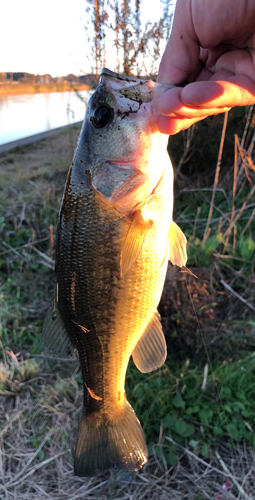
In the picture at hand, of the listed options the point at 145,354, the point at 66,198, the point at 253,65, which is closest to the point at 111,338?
the point at 145,354

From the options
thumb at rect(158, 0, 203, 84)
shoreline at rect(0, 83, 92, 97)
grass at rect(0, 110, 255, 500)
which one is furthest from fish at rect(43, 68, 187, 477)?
shoreline at rect(0, 83, 92, 97)

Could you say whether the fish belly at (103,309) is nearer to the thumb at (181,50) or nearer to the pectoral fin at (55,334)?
the pectoral fin at (55,334)

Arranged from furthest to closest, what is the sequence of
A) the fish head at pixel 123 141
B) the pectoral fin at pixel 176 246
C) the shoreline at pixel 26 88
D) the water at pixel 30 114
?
the shoreline at pixel 26 88, the water at pixel 30 114, the pectoral fin at pixel 176 246, the fish head at pixel 123 141

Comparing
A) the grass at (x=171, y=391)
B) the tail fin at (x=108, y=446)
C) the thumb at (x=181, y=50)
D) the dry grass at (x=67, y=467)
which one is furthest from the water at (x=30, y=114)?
the tail fin at (x=108, y=446)

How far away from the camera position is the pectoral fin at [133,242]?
1303 mm

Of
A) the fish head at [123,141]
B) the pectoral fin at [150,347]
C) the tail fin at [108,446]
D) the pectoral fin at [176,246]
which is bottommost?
the tail fin at [108,446]

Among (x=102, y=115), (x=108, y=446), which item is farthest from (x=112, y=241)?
(x=108, y=446)

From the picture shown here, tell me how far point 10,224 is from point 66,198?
154 inches

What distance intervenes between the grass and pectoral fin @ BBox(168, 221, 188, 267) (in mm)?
681

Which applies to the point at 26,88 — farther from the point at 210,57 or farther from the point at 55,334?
the point at 55,334

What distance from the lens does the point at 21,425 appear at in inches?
98.5

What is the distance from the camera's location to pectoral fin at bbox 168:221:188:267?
1479 mm

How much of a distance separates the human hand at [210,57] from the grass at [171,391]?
4.15ft

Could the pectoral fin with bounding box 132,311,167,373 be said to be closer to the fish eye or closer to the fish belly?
the fish belly
